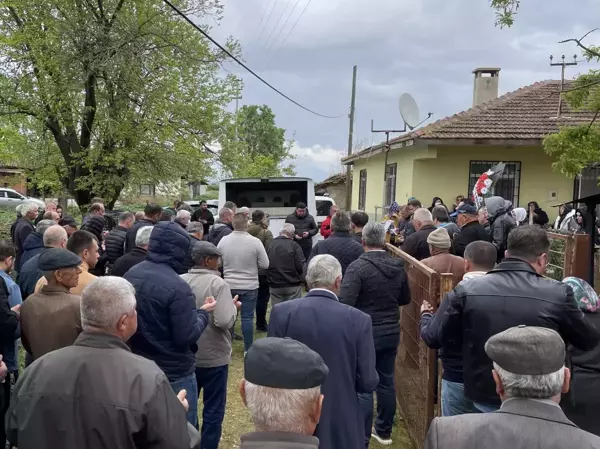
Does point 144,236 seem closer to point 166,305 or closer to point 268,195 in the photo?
point 166,305

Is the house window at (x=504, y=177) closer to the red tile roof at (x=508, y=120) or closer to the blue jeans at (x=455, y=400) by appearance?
the red tile roof at (x=508, y=120)

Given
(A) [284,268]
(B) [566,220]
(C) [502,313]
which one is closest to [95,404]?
(C) [502,313]

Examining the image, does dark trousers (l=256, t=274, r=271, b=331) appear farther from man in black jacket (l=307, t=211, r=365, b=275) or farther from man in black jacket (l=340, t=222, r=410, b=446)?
man in black jacket (l=340, t=222, r=410, b=446)

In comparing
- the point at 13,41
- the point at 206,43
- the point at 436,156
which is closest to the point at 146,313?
the point at 436,156

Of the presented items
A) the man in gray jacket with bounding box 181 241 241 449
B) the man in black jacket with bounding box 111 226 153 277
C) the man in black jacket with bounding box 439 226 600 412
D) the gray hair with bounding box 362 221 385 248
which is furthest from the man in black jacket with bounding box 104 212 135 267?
the man in black jacket with bounding box 439 226 600 412

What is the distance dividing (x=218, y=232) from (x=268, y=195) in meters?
4.99

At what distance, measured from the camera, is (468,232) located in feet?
21.4

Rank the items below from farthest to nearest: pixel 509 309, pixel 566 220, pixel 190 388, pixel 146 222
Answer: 1. pixel 566 220
2. pixel 146 222
3. pixel 190 388
4. pixel 509 309

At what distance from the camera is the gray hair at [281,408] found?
170cm

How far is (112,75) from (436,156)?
9.72 m

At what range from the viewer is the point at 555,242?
8.41 m

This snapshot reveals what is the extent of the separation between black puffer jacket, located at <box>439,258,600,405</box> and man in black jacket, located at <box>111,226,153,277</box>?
99.7 inches

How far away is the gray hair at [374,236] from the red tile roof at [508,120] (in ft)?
32.3

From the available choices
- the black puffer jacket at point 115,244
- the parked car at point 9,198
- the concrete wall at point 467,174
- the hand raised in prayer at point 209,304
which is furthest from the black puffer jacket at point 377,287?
the parked car at point 9,198
